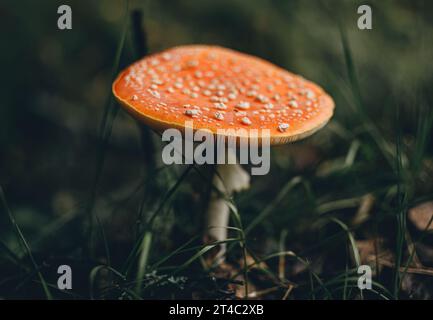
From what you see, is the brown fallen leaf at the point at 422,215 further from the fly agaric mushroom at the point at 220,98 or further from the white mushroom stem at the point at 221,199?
the white mushroom stem at the point at 221,199

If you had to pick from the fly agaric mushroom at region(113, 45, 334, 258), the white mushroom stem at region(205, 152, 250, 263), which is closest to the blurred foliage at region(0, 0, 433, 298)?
the white mushroom stem at region(205, 152, 250, 263)

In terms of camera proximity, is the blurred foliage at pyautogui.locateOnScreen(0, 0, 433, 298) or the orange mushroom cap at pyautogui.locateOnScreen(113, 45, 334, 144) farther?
the blurred foliage at pyautogui.locateOnScreen(0, 0, 433, 298)

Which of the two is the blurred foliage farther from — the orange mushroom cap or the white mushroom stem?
the orange mushroom cap

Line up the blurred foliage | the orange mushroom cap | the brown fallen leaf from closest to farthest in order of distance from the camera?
the orange mushroom cap
the brown fallen leaf
the blurred foliage

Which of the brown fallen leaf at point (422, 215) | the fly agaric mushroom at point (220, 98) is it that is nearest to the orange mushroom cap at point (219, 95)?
the fly agaric mushroom at point (220, 98)

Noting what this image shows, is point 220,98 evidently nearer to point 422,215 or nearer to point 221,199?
point 221,199

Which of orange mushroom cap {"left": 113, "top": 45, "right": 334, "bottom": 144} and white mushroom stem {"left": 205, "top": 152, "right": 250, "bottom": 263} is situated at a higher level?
orange mushroom cap {"left": 113, "top": 45, "right": 334, "bottom": 144}
